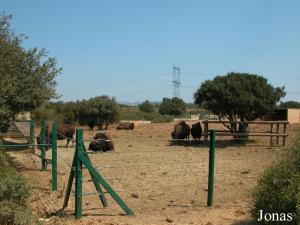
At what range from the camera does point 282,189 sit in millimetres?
5938

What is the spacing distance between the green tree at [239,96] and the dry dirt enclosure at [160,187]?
181 inches

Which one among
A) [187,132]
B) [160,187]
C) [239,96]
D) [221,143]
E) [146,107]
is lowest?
[160,187]

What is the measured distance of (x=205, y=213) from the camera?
7828 millimetres

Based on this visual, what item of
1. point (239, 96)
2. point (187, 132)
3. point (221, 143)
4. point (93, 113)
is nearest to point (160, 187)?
point (239, 96)

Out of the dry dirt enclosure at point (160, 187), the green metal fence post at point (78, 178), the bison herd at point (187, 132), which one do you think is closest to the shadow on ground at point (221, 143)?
the bison herd at point (187, 132)

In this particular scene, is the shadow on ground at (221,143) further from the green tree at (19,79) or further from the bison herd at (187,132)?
the green tree at (19,79)

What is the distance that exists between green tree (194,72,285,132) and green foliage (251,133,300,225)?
1575 cm

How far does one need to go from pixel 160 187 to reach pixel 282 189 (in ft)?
15.9

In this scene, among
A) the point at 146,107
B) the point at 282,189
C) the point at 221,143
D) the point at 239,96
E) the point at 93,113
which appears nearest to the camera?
the point at 282,189

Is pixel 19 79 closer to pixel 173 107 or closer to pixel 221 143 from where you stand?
pixel 221 143

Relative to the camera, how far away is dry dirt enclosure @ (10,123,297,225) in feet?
24.9

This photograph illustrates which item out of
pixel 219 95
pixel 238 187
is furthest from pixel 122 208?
pixel 219 95

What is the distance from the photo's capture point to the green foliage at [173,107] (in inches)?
3034

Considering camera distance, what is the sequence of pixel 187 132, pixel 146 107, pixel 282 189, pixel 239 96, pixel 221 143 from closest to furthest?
pixel 282 189, pixel 239 96, pixel 221 143, pixel 187 132, pixel 146 107
